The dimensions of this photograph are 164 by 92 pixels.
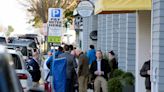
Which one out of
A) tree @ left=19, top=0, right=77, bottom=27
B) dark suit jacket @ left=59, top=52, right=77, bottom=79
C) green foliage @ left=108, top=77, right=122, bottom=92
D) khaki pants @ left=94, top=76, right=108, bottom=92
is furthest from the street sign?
tree @ left=19, top=0, right=77, bottom=27

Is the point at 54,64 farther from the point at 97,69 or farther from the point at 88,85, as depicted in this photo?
the point at 88,85

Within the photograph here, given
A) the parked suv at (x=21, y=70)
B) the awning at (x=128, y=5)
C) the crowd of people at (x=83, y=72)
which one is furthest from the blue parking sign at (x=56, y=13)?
the parked suv at (x=21, y=70)

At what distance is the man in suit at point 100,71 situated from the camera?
16688 mm

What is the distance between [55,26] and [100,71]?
232 cm

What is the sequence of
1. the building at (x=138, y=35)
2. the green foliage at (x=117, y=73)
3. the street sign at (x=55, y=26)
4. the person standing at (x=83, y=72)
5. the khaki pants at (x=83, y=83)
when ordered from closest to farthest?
the building at (x=138, y=35) → the street sign at (x=55, y=26) → the person standing at (x=83, y=72) → the khaki pants at (x=83, y=83) → the green foliage at (x=117, y=73)

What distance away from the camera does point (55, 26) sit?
1792 cm

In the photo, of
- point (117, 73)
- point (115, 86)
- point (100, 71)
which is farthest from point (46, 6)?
point (100, 71)

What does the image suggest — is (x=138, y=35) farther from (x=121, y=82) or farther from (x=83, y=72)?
(x=83, y=72)

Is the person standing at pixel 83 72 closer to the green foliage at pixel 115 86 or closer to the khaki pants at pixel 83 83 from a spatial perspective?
the khaki pants at pixel 83 83

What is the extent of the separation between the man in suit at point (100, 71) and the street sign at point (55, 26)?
61.3 inches

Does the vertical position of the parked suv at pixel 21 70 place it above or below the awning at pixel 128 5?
below

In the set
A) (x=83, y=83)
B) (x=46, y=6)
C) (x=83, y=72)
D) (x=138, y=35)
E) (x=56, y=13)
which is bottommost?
(x=83, y=83)

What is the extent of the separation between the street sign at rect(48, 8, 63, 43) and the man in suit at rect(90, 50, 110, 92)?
61.3 inches

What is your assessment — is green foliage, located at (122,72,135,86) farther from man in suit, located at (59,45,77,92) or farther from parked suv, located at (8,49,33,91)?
parked suv, located at (8,49,33,91)
